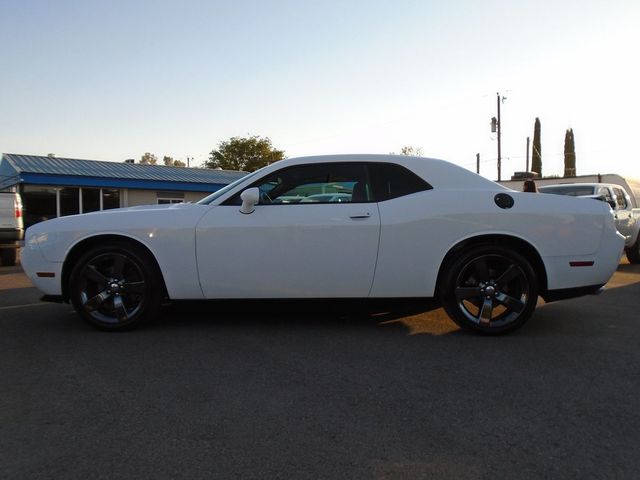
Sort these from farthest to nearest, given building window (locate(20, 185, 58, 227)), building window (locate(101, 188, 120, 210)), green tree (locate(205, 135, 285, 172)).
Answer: green tree (locate(205, 135, 285, 172)), building window (locate(101, 188, 120, 210)), building window (locate(20, 185, 58, 227))

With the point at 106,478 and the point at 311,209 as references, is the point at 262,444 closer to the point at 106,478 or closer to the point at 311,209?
the point at 106,478

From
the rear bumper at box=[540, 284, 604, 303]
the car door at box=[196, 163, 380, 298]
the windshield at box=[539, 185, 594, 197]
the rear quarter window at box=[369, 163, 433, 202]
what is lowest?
the rear bumper at box=[540, 284, 604, 303]

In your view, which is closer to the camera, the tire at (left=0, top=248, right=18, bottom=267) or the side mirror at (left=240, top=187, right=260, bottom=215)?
the side mirror at (left=240, top=187, right=260, bottom=215)

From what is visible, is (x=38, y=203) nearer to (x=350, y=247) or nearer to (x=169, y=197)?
(x=169, y=197)

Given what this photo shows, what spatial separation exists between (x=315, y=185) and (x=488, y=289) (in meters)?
1.78

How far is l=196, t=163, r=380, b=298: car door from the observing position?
4590mm

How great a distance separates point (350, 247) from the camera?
4586 mm

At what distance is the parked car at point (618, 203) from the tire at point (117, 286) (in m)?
8.36

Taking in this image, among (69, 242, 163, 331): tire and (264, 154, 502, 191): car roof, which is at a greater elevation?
(264, 154, 502, 191): car roof

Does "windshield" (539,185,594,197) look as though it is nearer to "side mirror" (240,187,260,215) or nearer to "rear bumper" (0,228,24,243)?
"side mirror" (240,187,260,215)

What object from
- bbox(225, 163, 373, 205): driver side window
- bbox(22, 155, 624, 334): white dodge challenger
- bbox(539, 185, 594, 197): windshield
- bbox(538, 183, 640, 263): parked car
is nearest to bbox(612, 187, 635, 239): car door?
bbox(538, 183, 640, 263): parked car

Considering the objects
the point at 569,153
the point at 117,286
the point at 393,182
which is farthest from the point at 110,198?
the point at 569,153

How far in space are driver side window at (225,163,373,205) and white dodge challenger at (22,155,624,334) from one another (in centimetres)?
1

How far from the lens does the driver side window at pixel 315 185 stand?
4738mm
